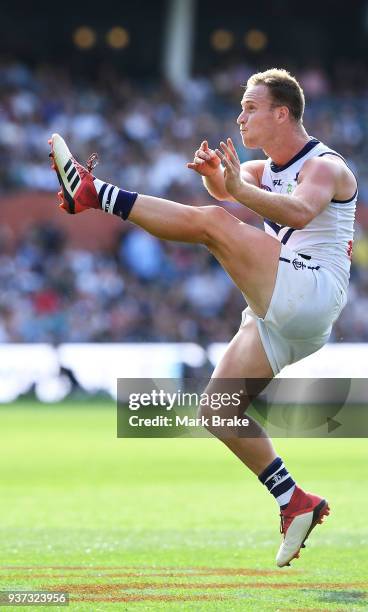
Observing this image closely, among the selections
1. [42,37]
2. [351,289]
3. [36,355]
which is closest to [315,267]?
[36,355]

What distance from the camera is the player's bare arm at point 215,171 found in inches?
297

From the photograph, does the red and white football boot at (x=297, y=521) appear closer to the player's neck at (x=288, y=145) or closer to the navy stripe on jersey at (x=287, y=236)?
the navy stripe on jersey at (x=287, y=236)

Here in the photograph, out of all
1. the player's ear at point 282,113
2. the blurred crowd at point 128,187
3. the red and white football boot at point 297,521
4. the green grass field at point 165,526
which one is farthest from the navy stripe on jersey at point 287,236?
the blurred crowd at point 128,187

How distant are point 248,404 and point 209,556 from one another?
43.7 inches

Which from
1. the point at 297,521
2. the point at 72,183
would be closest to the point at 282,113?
the point at 72,183

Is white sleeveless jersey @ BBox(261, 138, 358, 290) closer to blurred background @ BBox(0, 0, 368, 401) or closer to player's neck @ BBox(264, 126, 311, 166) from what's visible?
player's neck @ BBox(264, 126, 311, 166)

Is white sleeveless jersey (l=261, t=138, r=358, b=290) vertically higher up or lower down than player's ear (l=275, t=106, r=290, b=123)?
lower down

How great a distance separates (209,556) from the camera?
8.08 m

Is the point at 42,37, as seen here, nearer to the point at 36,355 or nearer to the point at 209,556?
the point at 36,355

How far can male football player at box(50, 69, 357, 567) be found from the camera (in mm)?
7047

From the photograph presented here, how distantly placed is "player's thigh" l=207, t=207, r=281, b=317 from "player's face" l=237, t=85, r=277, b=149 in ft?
2.45

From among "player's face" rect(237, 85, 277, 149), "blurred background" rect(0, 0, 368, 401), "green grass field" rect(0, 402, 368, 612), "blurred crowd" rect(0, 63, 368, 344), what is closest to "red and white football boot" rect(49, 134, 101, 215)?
"player's face" rect(237, 85, 277, 149)

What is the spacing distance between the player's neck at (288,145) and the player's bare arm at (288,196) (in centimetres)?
44

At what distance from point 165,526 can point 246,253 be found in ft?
10.7
